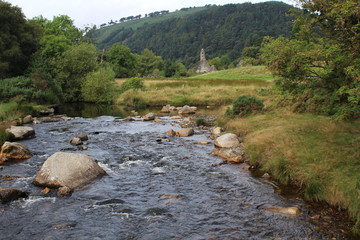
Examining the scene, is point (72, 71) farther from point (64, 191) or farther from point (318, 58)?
point (318, 58)

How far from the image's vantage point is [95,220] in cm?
999

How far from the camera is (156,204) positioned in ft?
36.9

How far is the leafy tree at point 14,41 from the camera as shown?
40.9 m

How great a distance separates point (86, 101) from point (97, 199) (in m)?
41.8

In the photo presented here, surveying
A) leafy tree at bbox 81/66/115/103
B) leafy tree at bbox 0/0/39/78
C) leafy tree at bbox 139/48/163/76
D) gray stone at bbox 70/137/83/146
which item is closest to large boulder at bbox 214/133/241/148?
gray stone at bbox 70/137/83/146

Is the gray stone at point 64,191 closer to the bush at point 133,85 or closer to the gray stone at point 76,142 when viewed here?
the gray stone at point 76,142

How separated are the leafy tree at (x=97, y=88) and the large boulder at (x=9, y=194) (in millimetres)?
37524

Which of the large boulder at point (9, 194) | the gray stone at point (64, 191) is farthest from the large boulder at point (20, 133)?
the gray stone at point (64, 191)

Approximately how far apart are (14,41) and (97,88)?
41.8 feet

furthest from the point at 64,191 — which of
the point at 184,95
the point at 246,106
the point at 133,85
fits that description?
the point at 133,85

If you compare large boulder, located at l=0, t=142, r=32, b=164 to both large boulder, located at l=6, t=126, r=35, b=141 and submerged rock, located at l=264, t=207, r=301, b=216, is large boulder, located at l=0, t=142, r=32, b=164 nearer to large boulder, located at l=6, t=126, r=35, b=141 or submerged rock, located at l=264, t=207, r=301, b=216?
large boulder, located at l=6, t=126, r=35, b=141

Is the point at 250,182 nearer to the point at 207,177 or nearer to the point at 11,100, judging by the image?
the point at 207,177

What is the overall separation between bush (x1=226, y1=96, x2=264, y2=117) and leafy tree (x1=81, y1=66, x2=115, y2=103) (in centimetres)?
2803

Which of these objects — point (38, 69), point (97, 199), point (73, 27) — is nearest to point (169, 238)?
point (97, 199)
